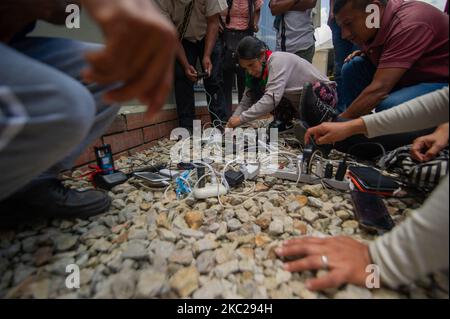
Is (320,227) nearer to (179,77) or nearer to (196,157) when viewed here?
(196,157)

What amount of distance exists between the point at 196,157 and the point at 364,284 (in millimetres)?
888

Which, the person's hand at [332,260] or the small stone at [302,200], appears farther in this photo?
the small stone at [302,200]

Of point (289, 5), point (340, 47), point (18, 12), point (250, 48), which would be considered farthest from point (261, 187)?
point (289, 5)

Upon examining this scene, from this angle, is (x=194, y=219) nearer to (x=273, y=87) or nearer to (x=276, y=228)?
(x=276, y=228)

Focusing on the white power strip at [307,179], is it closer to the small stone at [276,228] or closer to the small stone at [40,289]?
the small stone at [276,228]

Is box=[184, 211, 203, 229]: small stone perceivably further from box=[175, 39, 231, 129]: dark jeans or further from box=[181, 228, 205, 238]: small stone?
box=[175, 39, 231, 129]: dark jeans

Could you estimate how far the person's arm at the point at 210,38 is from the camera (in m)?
1.46

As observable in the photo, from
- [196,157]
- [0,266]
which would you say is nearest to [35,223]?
[0,266]

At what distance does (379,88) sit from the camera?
0.91m

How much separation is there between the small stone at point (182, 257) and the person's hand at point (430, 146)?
75cm

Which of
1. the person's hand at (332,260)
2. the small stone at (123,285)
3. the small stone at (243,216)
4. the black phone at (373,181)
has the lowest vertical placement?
the small stone at (243,216)

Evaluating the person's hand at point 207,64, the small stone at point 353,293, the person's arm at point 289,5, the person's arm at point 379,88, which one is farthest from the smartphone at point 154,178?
the person's arm at point 289,5

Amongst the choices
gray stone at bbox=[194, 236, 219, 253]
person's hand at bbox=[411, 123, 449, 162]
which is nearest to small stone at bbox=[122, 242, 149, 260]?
gray stone at bbox=[194, 236, 219, 253]

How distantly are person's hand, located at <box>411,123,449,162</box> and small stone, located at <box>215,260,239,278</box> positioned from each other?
0.67m
